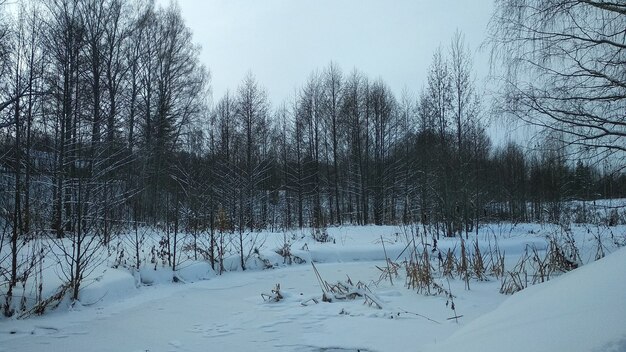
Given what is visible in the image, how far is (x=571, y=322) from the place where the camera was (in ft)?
4.41

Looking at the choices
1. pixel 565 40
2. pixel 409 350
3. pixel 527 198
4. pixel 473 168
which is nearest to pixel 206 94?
pixel 473 168

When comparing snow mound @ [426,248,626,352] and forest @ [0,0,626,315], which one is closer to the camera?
snow mound @ [426,248,626,352]

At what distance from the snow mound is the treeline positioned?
18.1ft

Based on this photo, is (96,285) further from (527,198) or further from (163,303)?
(527,198)

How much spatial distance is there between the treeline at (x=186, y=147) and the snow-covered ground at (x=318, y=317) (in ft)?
4.24

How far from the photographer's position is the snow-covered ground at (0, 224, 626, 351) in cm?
145

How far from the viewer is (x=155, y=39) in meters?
19.7

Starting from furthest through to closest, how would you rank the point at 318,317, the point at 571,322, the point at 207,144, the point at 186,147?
the point at 207,144, the point at 186,147, the point at 318,317, the point at 571,322

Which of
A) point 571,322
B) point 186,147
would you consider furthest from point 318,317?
point 186,147

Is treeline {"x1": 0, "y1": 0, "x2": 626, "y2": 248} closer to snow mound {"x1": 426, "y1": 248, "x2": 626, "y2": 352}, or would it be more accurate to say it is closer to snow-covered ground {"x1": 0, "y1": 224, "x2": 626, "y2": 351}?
snow-covered ground {"x1": 0, "y1": 224, "x2": 626, "y2": 351}


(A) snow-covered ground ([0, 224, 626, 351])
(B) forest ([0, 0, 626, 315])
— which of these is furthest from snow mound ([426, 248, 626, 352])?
(B) forest ([0, 0, 626, 315])

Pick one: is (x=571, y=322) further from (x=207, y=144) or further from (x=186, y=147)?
(x=207, y=144)

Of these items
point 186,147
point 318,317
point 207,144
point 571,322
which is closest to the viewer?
point 571,322

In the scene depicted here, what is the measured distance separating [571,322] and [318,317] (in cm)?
347
